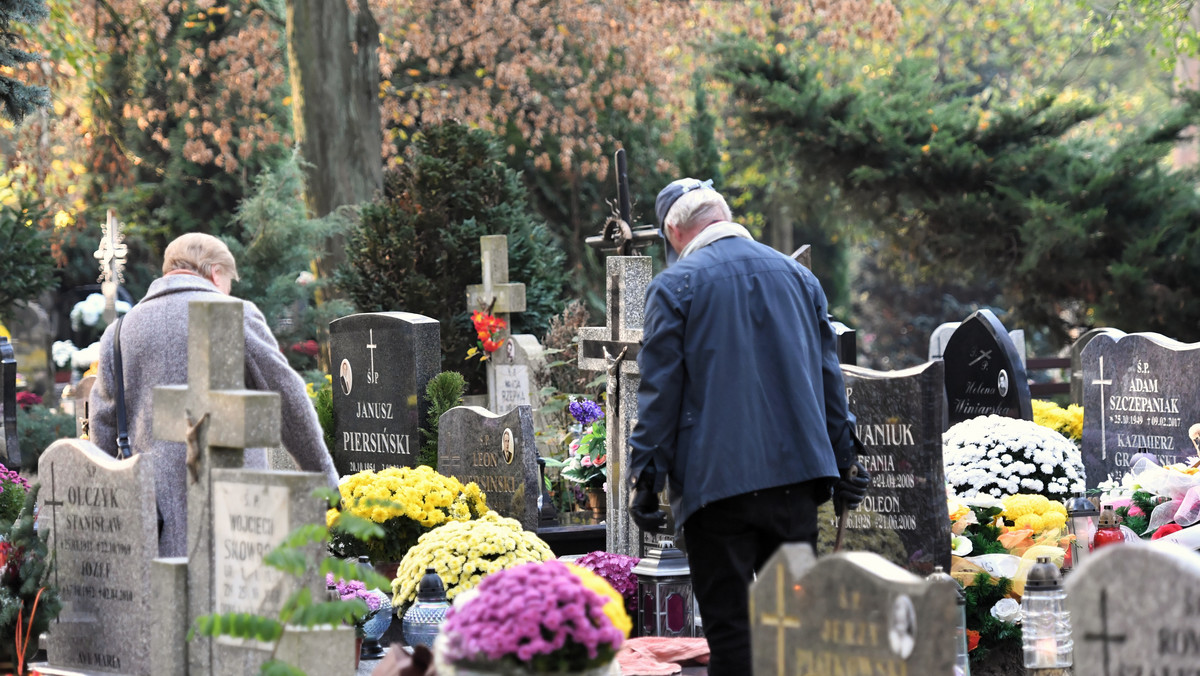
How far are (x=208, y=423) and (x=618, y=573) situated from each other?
2394 mm

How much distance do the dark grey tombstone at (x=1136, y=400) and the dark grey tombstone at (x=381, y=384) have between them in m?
4.49

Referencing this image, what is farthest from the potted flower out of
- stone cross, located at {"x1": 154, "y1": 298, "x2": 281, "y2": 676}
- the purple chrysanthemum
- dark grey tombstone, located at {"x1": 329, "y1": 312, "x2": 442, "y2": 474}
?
stone cross, located at {"x1": 154, "y1": 298, "x2": 281, "y2": 676}

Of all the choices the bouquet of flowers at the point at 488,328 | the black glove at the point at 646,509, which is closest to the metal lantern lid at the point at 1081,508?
the black glove at the point at 646,509

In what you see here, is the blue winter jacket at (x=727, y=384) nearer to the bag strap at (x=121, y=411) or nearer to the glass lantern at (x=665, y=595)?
the glass lantern at (x=665, y=595)

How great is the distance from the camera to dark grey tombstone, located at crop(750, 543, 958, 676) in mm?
3119

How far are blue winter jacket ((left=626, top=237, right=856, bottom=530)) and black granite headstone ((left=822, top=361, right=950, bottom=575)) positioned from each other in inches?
64.6

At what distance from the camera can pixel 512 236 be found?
12.9 metres

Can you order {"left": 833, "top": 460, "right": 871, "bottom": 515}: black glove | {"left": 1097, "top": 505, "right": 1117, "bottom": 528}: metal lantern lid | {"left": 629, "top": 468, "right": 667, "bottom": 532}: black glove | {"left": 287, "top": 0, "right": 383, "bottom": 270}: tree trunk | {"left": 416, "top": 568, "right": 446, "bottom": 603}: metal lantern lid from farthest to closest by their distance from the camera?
{"left": 287, "top": 0, "right": 383, "bottom": 270}: tree trunk → {"left": 1097, "top": 505, "right": 1117, "bottom": 528}: metal lantern lid → {"left": 416, "top": 568, "right": 446, "bottom": 603}: metal lantern lid → {"left": 833, "top": 460, "right": 871, "bottom": 515}: black glove → {"left": 629, "top": 468, "right": 667, "bottom": 532}: black glove

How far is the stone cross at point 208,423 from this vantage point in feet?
14.3

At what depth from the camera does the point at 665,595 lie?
19.3 feet

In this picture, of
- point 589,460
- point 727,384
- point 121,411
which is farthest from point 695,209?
point 589,460

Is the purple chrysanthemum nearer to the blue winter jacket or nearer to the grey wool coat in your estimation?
the grey wool coat

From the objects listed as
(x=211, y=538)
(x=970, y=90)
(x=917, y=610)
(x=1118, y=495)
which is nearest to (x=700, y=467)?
(x=917, y=610)

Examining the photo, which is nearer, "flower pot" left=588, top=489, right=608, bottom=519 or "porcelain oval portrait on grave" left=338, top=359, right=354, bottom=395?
"flower pot" left=588, top=489, right=608, bottom=519
